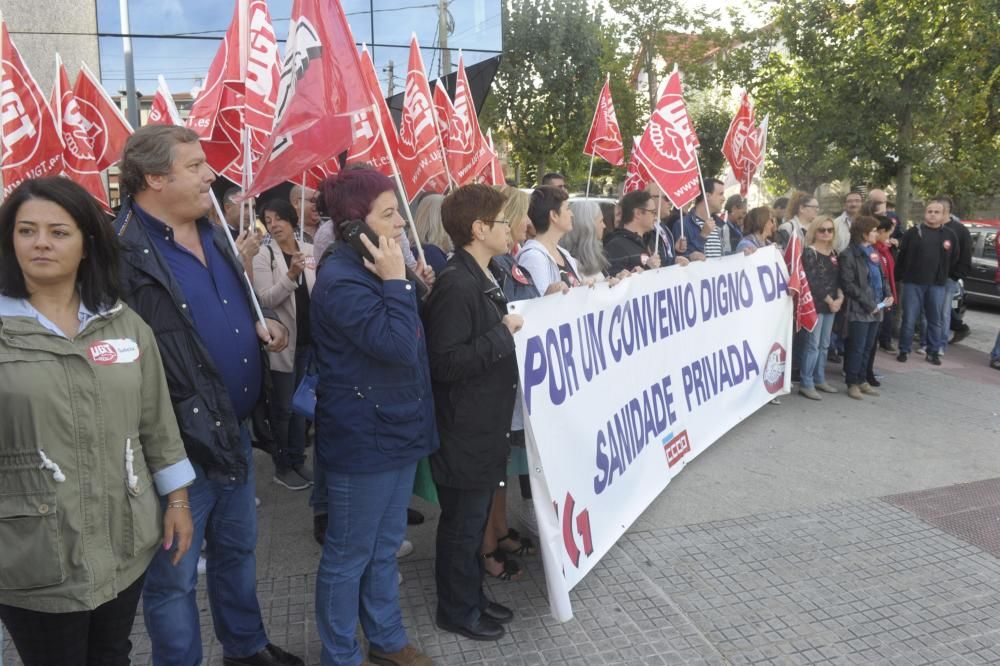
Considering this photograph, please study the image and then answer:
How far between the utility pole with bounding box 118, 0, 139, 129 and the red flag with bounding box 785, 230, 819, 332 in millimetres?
11164

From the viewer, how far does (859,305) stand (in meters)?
7.23

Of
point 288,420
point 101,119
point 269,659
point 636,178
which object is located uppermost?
point 101,119

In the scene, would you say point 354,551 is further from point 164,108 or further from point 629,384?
point 164,108

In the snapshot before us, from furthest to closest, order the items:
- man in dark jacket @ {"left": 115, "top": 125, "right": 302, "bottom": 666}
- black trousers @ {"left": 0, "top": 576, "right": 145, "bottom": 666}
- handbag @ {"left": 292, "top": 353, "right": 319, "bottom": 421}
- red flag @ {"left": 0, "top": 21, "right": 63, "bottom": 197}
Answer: red flag @ {"left": 0, "top": 21, "right": 63, "bottom": 197}
handbag @ {"left": 292, "top": 353, "right": 319, "bottom": 421}
man in dark jacket @ {"left": 115, "top": 125, "right": 302, "bottom": 666}
black trousers @ {"left": 0, "top": 576, "right": 145, "bottom": 666}

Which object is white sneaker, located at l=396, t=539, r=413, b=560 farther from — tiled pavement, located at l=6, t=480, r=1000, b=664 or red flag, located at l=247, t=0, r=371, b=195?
red flag, located at l=247, t=0, r=371, b=195

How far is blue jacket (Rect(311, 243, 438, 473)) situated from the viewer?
250cm

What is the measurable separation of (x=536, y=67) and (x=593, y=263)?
71.9ft

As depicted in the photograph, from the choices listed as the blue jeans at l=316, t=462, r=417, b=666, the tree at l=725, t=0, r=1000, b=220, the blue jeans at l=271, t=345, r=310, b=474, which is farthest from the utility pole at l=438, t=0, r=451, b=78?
the blue jeans at l=316, t=462, r=417, b=666

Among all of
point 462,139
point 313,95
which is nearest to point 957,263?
point 462,139

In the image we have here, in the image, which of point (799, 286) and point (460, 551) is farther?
point (799, 286)

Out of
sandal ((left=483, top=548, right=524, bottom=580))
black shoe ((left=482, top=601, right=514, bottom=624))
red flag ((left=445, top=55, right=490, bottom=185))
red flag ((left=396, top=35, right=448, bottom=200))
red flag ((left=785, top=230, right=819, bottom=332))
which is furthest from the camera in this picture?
red flag ((left=785, top=230, right=819, bottom=332))

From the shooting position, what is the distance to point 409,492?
2.85 m

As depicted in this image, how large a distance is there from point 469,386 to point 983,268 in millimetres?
14063

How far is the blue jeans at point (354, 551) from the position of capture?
2.67 m
